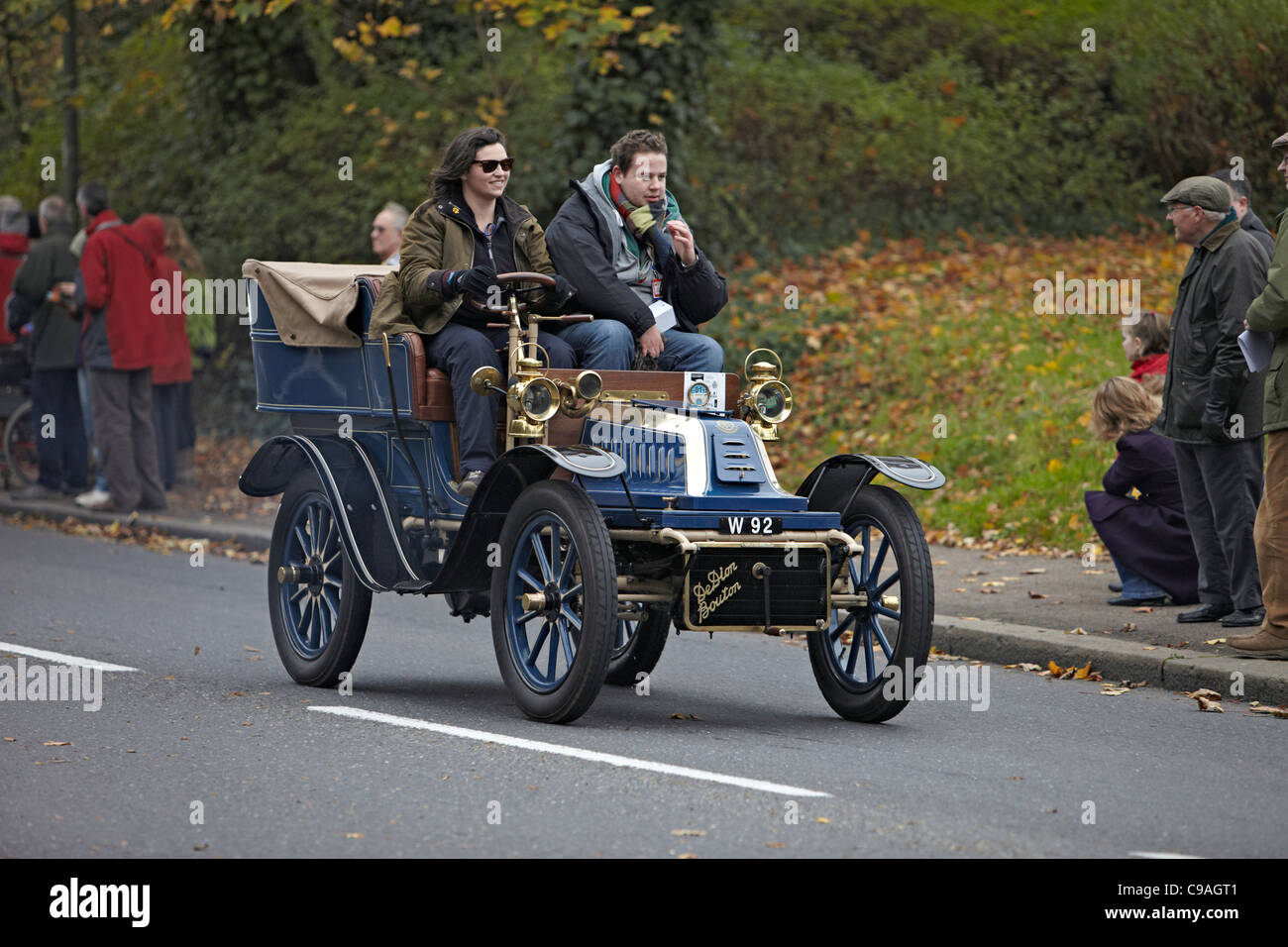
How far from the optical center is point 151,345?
645 inches

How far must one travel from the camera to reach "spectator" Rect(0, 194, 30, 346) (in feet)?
59.8

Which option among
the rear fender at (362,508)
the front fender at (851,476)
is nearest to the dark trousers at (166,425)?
the rear fender at (362,508)

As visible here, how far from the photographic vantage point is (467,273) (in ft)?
26.1

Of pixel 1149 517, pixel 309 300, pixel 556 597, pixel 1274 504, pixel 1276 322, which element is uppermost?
pixel 309 300

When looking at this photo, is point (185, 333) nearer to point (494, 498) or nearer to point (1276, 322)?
point (494, 498)

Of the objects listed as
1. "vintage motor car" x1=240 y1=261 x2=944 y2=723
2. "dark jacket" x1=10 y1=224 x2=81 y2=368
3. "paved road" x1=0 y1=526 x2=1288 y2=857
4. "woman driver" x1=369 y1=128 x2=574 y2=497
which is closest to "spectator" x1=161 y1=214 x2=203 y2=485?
"dark jacket" x1=10 y1=224 x2=81 y2=368

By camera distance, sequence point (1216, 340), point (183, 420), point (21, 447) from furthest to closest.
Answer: point (21, 447) < point (183, 420) < point (1216, 340)

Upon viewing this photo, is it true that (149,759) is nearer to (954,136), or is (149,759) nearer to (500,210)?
Answer: (500,210)

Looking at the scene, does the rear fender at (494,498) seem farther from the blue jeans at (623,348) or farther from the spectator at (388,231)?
the spectator at (388,231)

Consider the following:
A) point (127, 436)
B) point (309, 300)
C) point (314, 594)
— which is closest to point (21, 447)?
point (127, 436)

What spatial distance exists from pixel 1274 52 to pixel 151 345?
11292 mm

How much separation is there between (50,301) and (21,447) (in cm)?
176

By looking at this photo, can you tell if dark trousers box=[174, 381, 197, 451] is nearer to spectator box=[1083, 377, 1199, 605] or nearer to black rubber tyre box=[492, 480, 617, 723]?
spectator box=[1083, 377, 1199, 605]
